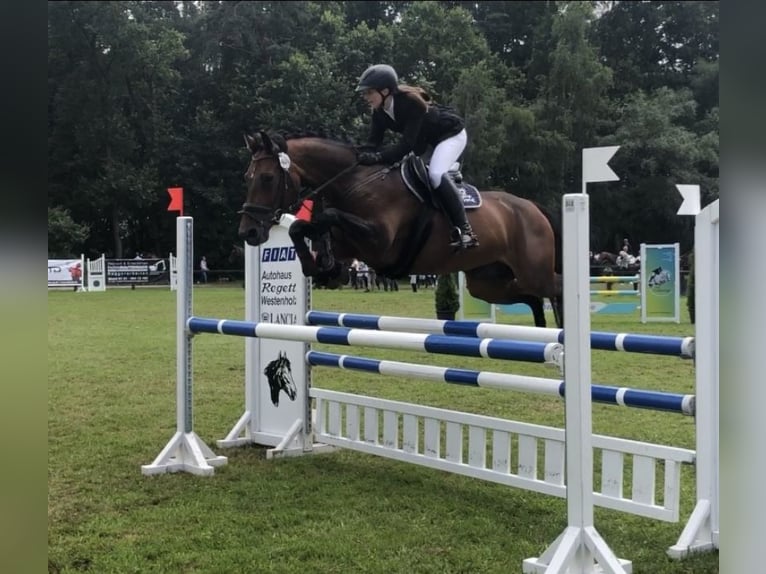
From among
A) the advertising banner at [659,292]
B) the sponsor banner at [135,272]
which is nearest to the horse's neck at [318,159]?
the advertising banner at [659,292]

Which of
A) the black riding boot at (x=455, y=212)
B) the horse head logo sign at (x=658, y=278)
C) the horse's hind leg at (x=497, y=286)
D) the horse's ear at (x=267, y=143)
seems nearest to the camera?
the horse's ear at (x=267, y=143)

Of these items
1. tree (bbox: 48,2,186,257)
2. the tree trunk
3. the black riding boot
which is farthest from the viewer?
the tree trunk

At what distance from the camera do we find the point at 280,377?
4.64 meters

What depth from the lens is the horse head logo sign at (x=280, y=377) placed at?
4.59m

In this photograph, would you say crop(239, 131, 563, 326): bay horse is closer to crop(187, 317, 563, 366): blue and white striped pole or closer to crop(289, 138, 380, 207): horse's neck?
crop(289, 138, 380, 207): horse's neck

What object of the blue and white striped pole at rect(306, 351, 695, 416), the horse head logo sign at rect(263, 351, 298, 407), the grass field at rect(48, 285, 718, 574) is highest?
the blue and white striped pole at rect(306, 351, 695, 416)

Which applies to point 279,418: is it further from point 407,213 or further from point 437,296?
point 437,296

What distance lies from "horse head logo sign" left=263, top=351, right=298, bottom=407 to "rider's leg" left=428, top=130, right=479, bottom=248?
5.08ft

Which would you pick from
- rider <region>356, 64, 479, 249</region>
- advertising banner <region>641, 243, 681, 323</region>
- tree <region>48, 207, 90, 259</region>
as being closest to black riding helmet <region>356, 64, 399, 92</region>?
rider <region>356, 64, 479, 249</region>

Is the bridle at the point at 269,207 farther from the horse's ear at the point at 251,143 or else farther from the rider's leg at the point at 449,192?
the rider's leg at the point at 449,192

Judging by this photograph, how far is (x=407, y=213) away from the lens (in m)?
3.58

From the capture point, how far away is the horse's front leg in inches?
133
